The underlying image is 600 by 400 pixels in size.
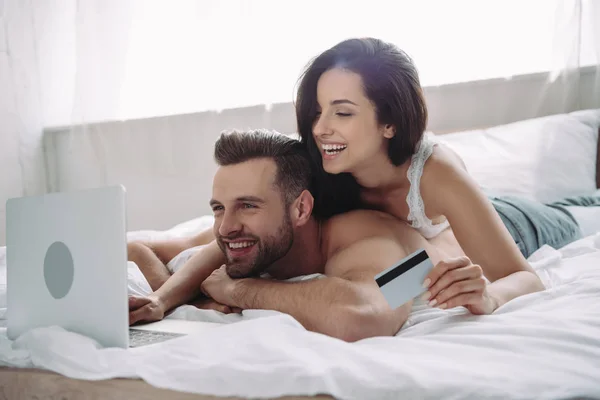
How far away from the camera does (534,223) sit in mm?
1830

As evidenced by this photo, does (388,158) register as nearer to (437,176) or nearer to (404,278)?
(437,176)

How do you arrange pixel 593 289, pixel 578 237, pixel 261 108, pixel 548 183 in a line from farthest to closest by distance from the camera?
pixel 261 108
pixel 548 183
pixel 578 237
pixel 593 289

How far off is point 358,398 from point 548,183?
5.55 feet

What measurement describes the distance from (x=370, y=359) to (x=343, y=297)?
0.28 m

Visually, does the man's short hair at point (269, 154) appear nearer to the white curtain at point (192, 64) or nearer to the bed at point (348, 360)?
the bed at point (348, 360)

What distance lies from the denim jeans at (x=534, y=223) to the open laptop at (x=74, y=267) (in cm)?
107

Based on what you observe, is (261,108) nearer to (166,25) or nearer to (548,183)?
→ (166,25)

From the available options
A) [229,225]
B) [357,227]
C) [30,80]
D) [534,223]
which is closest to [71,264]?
[229,225]

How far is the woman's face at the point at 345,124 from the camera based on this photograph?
4.68ft

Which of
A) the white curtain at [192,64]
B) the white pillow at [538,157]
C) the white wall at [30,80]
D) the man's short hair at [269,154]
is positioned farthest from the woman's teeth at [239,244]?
the white wall at [30,80]

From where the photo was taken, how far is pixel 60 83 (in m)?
3.33

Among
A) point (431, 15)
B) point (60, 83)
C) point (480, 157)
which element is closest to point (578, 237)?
point (480, 157)

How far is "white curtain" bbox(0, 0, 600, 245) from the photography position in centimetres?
251

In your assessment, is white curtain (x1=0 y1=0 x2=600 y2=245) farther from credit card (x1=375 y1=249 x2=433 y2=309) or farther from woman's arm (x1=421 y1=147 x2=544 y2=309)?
credit card (x1=375 y1=249 x2=433 y2=309)
